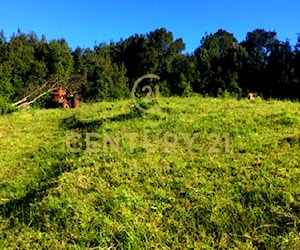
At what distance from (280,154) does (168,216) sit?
205 cm

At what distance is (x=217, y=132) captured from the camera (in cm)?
676

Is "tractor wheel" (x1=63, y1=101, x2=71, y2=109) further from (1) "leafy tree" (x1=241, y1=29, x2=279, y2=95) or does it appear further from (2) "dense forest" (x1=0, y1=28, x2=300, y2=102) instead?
(1) "leafy tree" (x1=241, y1=29, x2=279, y2=95)

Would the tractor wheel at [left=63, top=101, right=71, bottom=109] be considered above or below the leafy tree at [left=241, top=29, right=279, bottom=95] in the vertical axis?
below

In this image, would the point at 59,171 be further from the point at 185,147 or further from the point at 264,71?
the point at 264,71

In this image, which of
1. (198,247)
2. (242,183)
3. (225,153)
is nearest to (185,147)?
(225,153)

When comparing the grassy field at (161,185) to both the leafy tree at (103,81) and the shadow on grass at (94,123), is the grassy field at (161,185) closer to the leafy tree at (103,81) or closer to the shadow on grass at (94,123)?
the shadow on grass at (94,123)

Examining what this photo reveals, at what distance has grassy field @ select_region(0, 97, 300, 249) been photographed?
12.7 feet

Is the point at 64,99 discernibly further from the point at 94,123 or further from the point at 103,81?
the point at 103,81

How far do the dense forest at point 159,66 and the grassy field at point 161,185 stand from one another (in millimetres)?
10410

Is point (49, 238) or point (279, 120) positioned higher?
point (279, 120)

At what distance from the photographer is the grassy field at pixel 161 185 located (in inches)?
152

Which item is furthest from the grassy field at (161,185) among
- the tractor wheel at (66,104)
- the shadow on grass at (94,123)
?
the tractor wheel at (66,104)

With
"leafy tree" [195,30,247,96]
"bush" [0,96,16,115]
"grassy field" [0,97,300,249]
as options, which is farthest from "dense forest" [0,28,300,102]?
"grassy field" [0,97,300,249]

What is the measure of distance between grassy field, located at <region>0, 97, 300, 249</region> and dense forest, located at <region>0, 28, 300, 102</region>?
1041 centimetres
